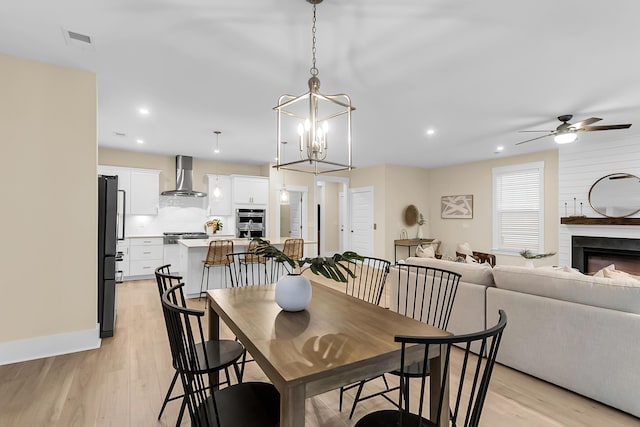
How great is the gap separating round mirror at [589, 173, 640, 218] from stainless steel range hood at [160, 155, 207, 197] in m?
7.39

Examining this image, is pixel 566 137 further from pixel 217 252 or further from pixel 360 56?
pixel 217 252

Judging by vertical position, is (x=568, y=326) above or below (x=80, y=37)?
below

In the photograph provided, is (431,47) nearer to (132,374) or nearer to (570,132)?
(570,132)

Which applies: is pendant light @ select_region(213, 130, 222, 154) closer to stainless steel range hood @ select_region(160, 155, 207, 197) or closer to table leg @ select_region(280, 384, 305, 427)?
stainless steel range hood @ select_region(160, 155, 207, 197)

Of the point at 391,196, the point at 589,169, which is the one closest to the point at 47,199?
the point at 391,196

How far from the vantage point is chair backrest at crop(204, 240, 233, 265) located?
4.61 m

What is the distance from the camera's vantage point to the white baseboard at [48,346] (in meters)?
2.71

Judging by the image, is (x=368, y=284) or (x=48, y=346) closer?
(x=48, y=346)

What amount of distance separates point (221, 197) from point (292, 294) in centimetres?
567

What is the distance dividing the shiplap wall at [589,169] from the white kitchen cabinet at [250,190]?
588cm

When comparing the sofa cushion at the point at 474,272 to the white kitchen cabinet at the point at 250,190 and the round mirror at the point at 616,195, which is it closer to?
the round mirror at the point at 616,195

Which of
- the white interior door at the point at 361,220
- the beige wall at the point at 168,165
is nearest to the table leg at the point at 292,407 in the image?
the beige wall at the point at 168,165

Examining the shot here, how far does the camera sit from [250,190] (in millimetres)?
7195

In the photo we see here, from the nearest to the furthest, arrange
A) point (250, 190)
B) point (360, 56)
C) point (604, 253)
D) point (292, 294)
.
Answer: point (292, 294) → point (360, 56) → point (604, 253) → point (250, 190)
